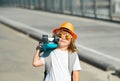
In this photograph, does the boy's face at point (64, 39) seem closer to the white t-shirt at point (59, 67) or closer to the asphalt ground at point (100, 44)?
the white t-shirt at point (59, 67)

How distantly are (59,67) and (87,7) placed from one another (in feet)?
70.9

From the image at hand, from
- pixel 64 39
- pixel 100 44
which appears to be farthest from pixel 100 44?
pixel 64 39

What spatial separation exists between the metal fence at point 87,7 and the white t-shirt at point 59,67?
1779cm

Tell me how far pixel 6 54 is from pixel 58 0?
62.3 feet

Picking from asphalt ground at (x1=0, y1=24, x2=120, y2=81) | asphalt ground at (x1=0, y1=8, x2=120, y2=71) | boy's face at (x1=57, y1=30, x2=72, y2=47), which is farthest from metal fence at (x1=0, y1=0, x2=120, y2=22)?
boy's face at (x1=57, y1=30, x2=72, y2=47)

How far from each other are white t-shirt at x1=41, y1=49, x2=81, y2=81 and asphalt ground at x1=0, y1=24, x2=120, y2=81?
185 inches

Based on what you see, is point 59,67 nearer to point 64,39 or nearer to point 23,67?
point 64,39

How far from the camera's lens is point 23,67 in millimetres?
10375

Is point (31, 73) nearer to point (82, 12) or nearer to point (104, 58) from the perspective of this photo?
point (104, 58)

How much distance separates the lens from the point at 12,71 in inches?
391

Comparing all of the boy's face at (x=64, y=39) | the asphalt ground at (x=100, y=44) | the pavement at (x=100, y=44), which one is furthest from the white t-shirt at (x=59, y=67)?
the asphalt ground at (x=100, y=44)

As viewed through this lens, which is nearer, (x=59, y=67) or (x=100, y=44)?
(x=59, y=67)

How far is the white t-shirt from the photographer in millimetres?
4207

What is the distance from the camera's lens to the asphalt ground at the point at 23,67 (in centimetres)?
912
